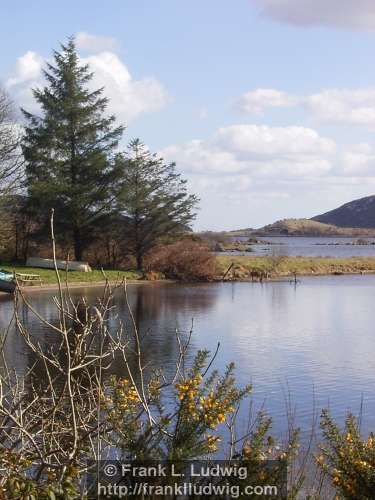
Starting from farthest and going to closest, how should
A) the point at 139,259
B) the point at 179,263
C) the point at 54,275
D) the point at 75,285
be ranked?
the point at 139,259 → the point at 179,263 → the point at 75,285 → the point at 54,275

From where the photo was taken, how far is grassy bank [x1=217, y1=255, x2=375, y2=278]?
5116cm

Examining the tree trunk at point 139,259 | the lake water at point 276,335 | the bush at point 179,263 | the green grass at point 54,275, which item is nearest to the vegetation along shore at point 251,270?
the green grass at point 54,275

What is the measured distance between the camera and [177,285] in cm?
4397

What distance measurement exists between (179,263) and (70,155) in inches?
377

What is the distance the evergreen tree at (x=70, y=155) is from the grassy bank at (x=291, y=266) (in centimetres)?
1003

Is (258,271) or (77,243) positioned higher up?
(77,243)

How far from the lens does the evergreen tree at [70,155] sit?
141 ft

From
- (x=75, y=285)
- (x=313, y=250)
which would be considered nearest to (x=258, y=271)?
(x=75, y=285)

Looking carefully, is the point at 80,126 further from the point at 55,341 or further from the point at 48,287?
the point at 55,341

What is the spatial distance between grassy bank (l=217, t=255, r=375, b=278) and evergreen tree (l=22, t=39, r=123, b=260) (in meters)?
10.0

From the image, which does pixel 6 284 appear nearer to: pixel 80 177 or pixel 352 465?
pixel 80 177

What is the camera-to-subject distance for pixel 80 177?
4434 centimetres

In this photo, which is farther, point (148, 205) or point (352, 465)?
point (148, 205)

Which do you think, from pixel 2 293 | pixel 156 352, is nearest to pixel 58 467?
pixel 156 352
